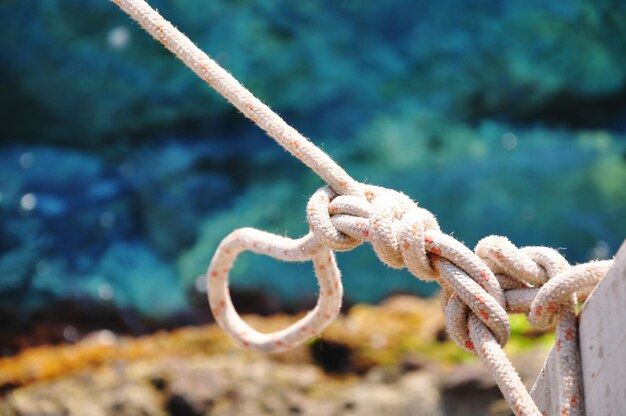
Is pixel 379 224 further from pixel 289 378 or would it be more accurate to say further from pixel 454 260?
pixel 289 378

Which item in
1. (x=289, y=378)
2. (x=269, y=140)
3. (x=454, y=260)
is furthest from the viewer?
(x=269, y=140)

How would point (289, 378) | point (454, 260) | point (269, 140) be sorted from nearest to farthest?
point (454, 260) < point (289, 378) < point (269, 140)

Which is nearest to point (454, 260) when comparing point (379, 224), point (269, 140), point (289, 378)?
point (379, 224)

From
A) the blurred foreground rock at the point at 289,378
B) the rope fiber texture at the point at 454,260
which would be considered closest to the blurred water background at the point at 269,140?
the blurred foreground rock at the point at 289,378

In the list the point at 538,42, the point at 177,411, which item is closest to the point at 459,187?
the point at 538,42

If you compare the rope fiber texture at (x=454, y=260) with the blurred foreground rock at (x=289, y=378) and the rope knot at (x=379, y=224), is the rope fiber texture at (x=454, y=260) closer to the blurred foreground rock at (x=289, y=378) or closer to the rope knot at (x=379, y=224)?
the rope knot at (x=379, y=224)

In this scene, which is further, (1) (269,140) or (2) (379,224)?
(1) (269,140)

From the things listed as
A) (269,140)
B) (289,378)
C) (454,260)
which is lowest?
(454,260)
